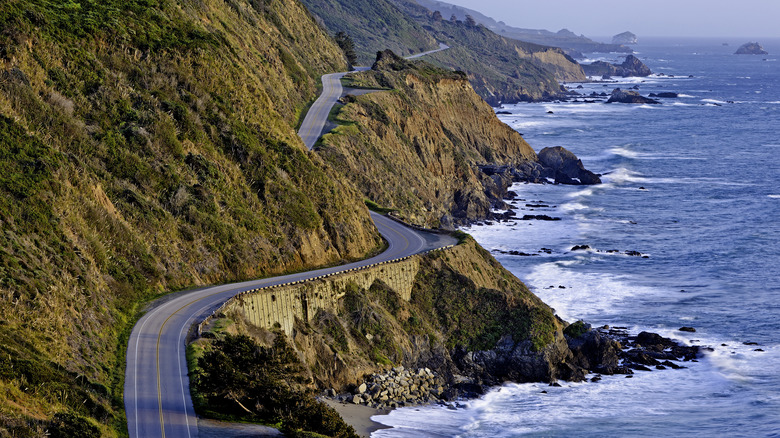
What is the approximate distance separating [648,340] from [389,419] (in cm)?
2271

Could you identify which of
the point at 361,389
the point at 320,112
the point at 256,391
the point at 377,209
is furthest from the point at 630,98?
the point at 256,391

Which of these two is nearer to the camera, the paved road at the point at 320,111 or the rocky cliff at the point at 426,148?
the paved road at the point at 320,111

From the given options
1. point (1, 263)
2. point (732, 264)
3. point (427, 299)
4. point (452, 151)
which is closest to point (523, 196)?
point (452, 151)

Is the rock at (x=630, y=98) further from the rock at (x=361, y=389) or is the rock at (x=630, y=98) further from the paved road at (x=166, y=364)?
the rock at (x=361, y=389)

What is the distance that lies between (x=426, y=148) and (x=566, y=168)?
2637cm

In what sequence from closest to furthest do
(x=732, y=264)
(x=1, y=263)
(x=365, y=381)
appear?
(x=1, y=263), (x=365, y=381), (x=732, y=264)

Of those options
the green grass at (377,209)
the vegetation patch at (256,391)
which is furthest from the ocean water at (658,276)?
the green grass at (377,209)

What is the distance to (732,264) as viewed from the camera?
234 feet

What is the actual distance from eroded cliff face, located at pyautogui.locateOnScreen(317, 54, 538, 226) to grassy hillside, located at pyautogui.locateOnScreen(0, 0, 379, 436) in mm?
14409

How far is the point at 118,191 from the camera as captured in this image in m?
43.0

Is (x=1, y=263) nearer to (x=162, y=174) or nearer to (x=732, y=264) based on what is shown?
(x=162, y=174)

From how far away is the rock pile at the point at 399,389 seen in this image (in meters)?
40.4

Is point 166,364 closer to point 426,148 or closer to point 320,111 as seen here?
point 320,111

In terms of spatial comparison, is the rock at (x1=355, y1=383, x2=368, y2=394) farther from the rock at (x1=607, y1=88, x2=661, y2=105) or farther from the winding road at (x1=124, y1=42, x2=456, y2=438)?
the rock at (x1=607, y1=88, x2=661, y2=105)
